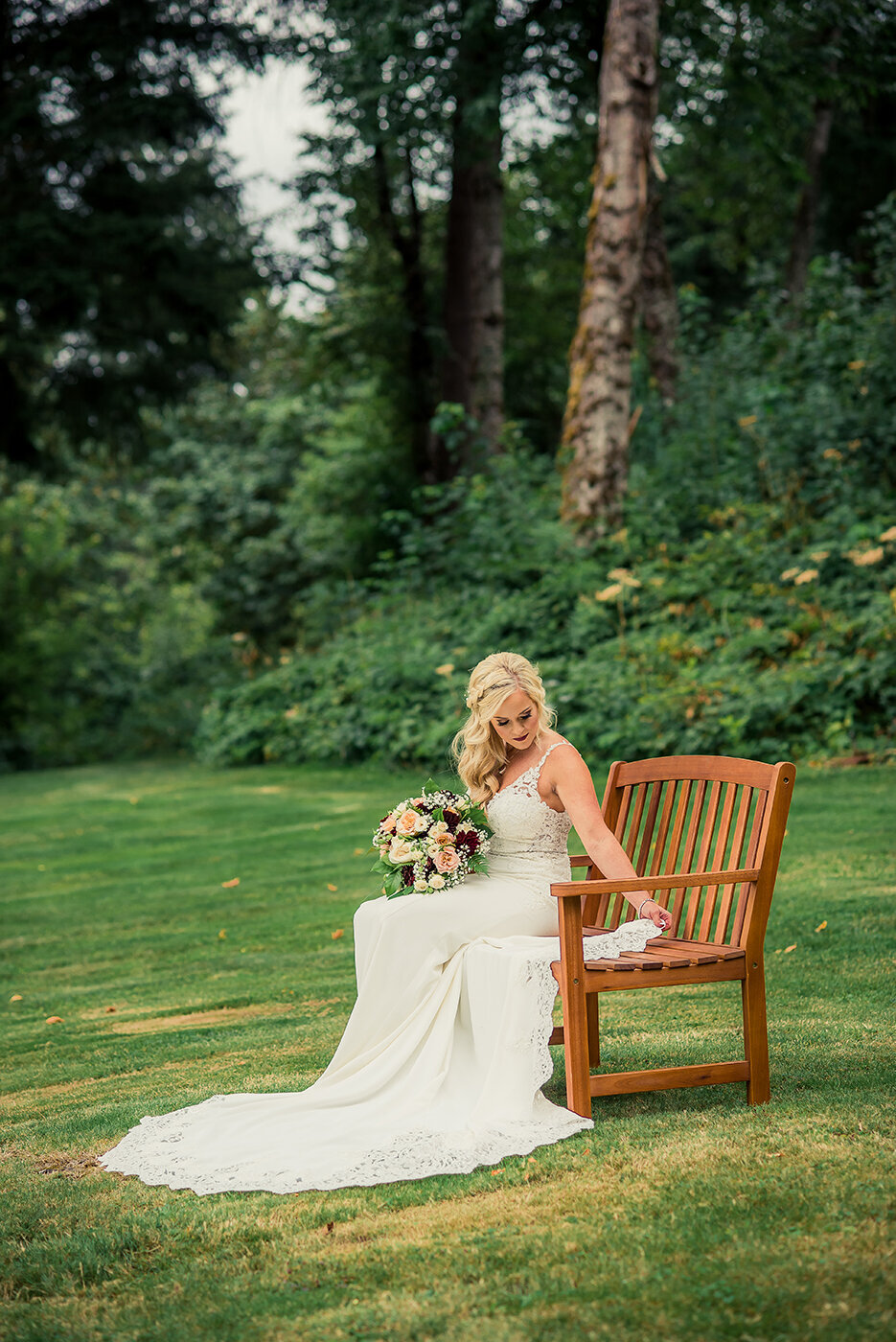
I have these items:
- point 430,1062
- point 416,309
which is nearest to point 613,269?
point 416,309

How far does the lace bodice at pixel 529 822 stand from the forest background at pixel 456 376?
590 cm

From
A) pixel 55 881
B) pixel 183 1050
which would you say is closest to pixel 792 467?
pixel 55 881

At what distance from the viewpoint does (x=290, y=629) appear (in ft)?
89.0

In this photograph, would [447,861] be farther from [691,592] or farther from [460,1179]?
[691,592]

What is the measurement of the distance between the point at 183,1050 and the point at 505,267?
20525 mm

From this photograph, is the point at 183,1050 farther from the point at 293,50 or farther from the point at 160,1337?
the point at 293,50

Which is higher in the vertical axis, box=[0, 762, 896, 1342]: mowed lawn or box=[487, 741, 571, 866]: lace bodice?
box=[487, 741, 571, 866]: lace bodice

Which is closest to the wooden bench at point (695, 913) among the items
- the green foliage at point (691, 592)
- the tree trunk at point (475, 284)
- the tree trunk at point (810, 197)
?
the green foliage at point (691, 592)

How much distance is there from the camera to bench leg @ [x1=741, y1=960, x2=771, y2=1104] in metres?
4.23

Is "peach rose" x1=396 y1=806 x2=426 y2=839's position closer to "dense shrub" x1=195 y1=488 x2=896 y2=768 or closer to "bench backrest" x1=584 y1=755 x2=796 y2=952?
"bench backrest" x1=584 y1=755 x2=796 y2=952

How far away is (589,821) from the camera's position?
176 inches

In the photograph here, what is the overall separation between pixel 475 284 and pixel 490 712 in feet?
47.6

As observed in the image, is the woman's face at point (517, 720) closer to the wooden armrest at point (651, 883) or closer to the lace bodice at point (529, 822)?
the lace bodice at point (529, 822)

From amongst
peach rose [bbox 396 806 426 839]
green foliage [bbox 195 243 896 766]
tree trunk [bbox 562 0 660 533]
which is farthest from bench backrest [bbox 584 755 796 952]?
tree trunk [bbox 562 0 660 533]
